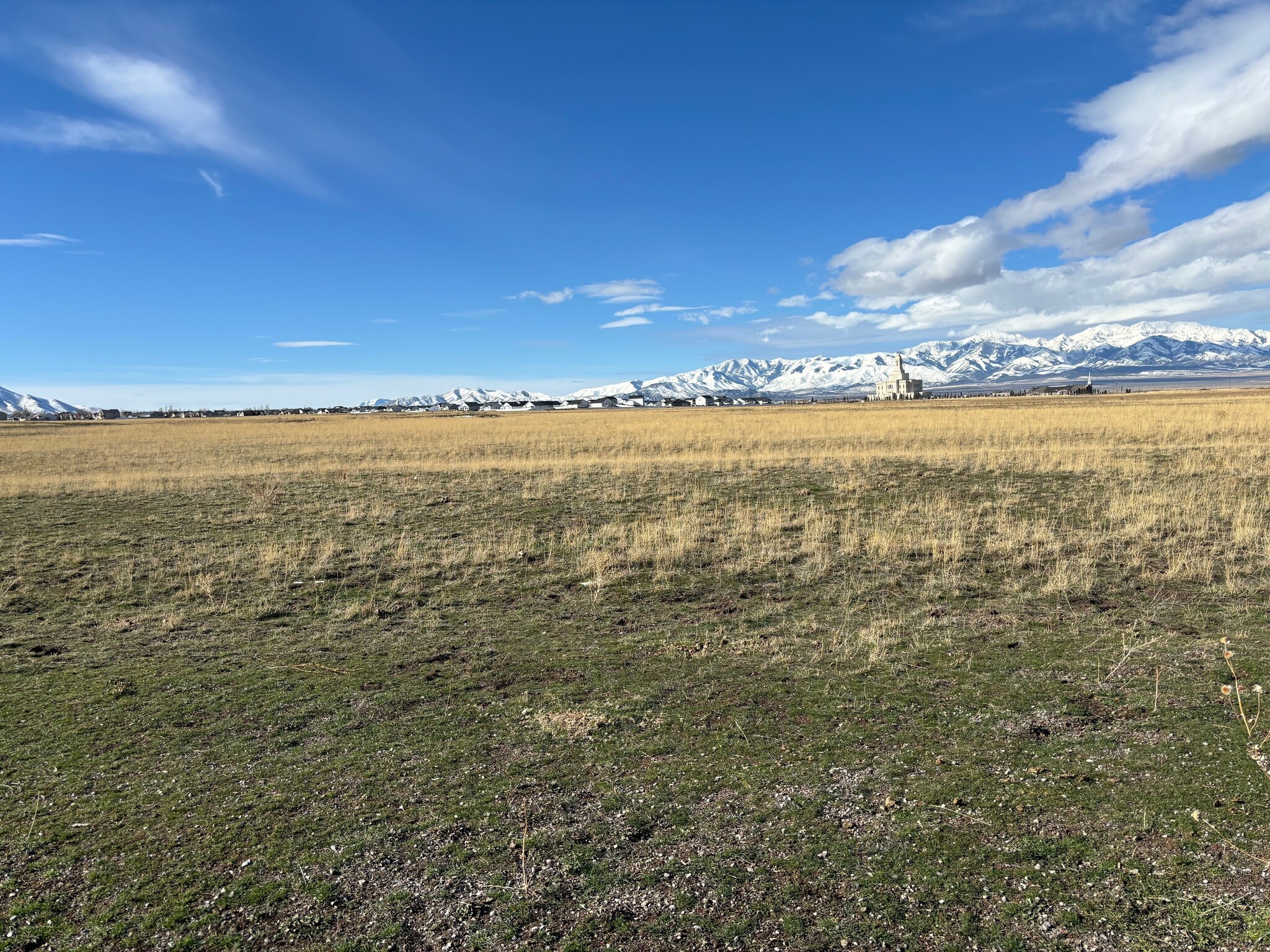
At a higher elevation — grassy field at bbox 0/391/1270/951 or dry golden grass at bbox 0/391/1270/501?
dry golden grass at bbox 0/391/1270/501

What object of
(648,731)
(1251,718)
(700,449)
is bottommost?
(648,731)

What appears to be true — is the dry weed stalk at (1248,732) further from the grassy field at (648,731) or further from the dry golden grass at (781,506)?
the dry golden grass at (781,506)

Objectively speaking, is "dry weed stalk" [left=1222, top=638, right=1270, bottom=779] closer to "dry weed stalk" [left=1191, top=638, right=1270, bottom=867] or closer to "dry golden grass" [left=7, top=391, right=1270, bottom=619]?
"dry weed stalk" [left=1191, top=638, right=1270, bottom=867]

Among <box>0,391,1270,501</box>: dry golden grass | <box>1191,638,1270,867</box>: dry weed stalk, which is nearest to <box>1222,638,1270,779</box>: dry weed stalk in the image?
<box>1191,638,1270,867</box>: dry weed stalk

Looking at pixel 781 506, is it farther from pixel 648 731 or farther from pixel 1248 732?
pixel 1248 732

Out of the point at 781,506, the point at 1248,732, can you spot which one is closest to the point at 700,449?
the point at 781,506

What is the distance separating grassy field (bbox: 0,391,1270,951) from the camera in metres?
4.38

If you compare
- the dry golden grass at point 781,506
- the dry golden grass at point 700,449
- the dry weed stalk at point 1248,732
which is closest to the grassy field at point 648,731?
the dry weed stalk at point 1248,732

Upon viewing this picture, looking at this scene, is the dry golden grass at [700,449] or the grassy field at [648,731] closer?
the grassy field at [648,731]

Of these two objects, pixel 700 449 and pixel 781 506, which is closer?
pixel 781 506

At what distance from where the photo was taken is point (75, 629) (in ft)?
37.2

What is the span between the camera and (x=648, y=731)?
695cm

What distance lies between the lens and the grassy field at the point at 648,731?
172 inches

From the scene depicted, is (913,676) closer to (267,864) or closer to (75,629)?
(267,864)
